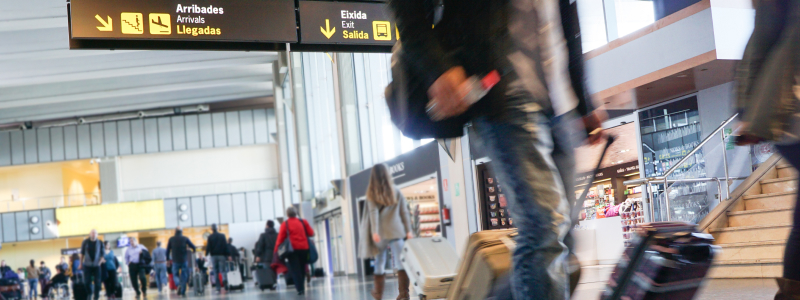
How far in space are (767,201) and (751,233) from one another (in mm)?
585

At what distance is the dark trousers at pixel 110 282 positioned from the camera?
14.9 meters

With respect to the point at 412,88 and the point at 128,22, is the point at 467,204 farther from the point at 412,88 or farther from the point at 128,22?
the point at 412,88

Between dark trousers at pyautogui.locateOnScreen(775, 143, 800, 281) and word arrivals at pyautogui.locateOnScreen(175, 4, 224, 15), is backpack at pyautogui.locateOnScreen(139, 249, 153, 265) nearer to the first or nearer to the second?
word arrivals at pyautogui.locateOnScreen(175, 4, 224, 15)

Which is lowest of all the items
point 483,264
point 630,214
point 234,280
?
point 234,280

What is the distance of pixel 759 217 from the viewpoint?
7.54 m

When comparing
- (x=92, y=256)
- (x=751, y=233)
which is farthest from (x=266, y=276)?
(x=751, y=233)

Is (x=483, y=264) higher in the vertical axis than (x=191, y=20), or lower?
lower

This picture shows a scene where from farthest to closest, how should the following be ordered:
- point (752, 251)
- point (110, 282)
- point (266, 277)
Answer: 1. point (110, 282)
2. point (266, 277)
3. point (752, 251)

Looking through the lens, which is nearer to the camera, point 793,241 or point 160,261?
point 793,241

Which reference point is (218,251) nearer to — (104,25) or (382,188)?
(104,25)

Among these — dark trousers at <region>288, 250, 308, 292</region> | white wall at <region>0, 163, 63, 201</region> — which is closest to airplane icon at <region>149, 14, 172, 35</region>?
dark trousers at <region>288, 250, 308, 292</region>

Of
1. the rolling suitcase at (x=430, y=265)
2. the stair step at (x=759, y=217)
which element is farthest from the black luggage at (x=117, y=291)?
the stair step at (x=759, y=217)

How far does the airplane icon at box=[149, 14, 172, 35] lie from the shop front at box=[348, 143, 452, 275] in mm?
3746

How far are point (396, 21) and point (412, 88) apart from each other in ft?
0.61
